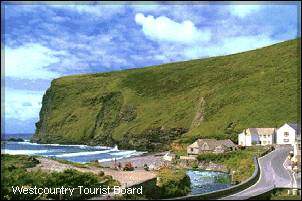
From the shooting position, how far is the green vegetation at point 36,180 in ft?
114

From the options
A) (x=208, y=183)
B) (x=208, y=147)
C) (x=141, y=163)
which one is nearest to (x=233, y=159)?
(x=208, y=147)

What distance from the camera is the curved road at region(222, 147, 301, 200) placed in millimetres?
40219

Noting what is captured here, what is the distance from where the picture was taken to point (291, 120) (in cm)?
12469

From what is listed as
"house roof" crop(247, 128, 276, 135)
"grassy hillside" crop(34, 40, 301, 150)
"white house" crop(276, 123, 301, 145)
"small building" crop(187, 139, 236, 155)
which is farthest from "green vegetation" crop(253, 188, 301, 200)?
"grassy hillside" crop(34, 40, 301, 150)

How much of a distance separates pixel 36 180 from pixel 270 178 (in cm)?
2492

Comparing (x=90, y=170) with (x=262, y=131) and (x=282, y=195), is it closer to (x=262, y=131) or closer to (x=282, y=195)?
(x=282, y=195)

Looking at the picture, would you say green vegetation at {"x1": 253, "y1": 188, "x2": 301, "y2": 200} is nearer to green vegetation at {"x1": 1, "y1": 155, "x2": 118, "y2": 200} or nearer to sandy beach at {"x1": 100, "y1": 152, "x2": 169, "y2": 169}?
green vegetation at {"x1": 1, "y1": 155, "x2": 118, "y2": 200}

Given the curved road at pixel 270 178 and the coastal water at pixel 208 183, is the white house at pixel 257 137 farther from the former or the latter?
the coastal water at pixel 208 183

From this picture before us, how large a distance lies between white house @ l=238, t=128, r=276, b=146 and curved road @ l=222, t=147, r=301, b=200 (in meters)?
36.1

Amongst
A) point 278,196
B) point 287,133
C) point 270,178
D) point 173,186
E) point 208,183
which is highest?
point 287,133

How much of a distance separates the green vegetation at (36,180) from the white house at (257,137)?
7000cm

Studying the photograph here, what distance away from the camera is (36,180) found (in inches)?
1455

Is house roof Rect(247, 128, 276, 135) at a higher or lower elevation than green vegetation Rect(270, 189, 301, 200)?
higher

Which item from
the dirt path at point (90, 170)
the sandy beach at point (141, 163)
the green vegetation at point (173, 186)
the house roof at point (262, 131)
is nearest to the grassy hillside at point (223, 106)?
the house roof at point (262, 131)
